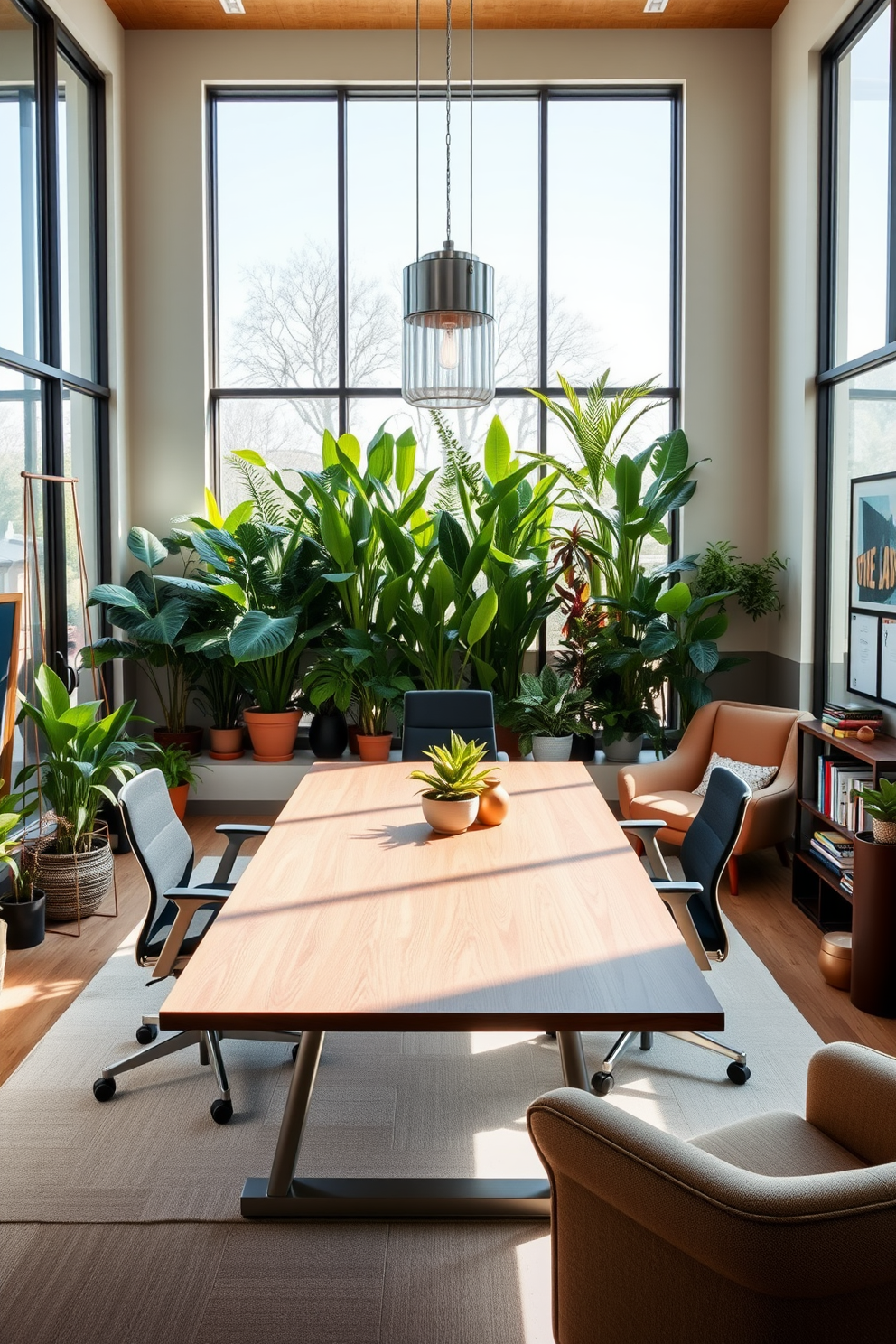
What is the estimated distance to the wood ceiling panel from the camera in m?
5.90

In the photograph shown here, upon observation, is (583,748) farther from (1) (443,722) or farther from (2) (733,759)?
(1) (443,722)

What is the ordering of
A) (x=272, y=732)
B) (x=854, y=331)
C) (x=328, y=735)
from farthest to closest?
(x=328, y=735) → (x=272, y=732) → (x=854, y=331)

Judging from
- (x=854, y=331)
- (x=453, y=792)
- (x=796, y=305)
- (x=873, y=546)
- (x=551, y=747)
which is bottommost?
(x=551, y=747)

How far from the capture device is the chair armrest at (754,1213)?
135 cm

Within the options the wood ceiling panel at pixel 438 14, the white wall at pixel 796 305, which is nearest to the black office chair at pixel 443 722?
the white wall at pixel 796 305

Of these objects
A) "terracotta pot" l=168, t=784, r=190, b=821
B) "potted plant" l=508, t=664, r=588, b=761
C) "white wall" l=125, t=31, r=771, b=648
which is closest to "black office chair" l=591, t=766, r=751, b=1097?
"potted plant" l=508, t=664, r=588, b=761

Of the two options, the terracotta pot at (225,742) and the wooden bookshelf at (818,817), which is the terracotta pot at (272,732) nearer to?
the terracotta pot at (225,742)

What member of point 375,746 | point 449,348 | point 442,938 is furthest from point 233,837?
point 375,746

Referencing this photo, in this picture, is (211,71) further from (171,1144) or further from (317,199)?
(171,1144)

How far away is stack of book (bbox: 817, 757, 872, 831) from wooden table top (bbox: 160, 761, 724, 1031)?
1390 mm

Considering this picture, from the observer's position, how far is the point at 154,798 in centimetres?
311

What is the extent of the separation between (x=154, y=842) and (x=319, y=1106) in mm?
851

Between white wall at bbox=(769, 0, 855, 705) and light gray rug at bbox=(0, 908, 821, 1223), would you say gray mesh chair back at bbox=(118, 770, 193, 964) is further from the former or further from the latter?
white wall at bbox=(769, 0, 855, 705)

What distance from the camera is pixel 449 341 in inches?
129
